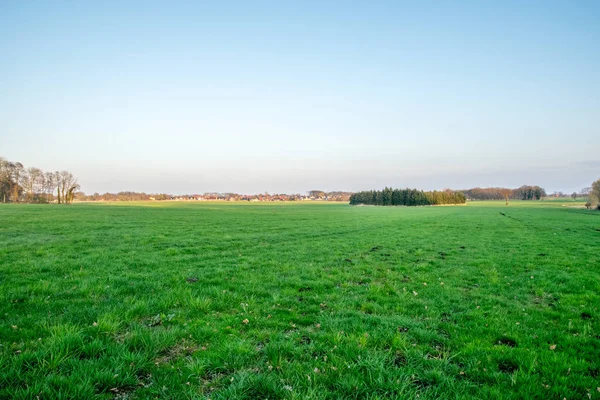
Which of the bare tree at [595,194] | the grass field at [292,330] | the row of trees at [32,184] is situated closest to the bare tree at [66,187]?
the row of trees at [32,184]

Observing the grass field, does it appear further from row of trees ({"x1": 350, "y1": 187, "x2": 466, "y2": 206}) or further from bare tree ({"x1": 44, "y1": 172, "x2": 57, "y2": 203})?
row of trees ({"x1": 350, "y1": 187, "x2": 466, "y2": 206})

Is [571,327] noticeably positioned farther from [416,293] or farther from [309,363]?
[309,363]

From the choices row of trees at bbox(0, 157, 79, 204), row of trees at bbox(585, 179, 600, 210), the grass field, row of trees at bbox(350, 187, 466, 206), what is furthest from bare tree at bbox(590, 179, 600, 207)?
row of trees at bbox(0, 157, 79, 204)

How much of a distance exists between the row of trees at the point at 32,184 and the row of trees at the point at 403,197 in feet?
418

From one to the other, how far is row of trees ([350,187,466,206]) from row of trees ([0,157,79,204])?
127 metres

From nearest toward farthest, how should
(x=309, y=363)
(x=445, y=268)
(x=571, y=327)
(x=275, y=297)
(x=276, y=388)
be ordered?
(x=276, y=388) → (x=309, y=363) → (x=571, y=327) → (x=275, y=297) → (x=445, y=268)

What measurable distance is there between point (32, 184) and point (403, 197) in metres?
152

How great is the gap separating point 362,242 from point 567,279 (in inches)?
457

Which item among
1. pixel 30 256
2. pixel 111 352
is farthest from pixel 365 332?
pixel 30 256

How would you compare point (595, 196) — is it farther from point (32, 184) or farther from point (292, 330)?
point (32, 184)

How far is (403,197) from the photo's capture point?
15150 centimetres

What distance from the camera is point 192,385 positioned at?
4359 mm

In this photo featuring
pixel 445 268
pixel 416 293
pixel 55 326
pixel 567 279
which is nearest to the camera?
pixel 55 326

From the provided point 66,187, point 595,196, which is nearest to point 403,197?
point 595,196
